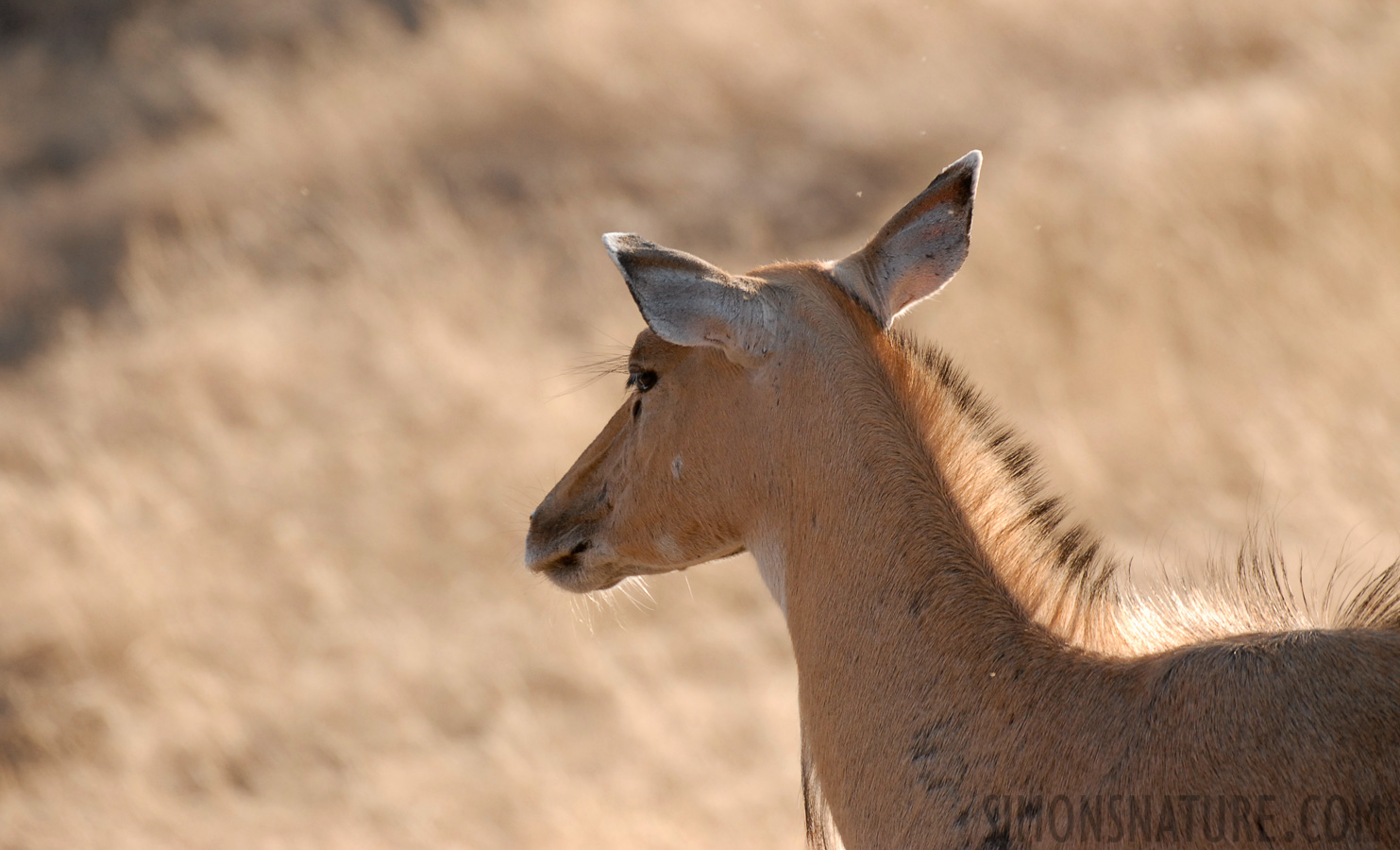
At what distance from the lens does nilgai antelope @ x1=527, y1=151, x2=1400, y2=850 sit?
2582 millimetres

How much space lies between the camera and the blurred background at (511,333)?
832 centimetres

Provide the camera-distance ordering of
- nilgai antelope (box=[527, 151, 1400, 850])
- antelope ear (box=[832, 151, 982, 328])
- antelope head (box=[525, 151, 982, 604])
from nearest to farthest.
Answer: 1. nilgai antelope (box=[527, 151, 1400, 850])
2. antelope head (box=[525, 151, 982, 604])
3. antelope ear (box=[832, 151, 982, 328])

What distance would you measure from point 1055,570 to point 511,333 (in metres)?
8.72

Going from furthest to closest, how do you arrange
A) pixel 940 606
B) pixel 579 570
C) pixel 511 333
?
pixel 511 333, pixel 579 570, pixel 940 606

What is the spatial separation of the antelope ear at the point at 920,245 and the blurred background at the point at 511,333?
4.45 meters

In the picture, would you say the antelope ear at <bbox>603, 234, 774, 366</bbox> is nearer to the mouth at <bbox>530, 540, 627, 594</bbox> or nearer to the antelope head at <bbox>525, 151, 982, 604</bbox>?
the antelope head at <bbox>525, 151, 982, 604</bbox>

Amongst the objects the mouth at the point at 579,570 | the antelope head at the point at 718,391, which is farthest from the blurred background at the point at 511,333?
the antelope head at the point at 718,391

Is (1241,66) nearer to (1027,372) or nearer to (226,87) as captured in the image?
(1027,372)

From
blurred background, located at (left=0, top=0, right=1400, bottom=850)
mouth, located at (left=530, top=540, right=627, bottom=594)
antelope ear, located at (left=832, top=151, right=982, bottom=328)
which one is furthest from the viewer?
blurred background, located at (left=0, top=0, right=1400, bottom=850)

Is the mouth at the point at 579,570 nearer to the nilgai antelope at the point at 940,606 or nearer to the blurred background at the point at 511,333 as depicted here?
the nilgai antelope at the point at 940,606

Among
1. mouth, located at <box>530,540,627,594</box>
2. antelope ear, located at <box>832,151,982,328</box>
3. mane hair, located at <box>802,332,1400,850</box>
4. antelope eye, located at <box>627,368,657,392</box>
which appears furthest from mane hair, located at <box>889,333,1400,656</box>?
mouth, located at <box>530,540,627,594</box>

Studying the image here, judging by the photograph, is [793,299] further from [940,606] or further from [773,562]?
[940,606]

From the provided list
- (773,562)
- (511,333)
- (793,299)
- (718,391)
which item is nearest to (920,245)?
(793,299)

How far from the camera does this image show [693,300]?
3.23 metres
